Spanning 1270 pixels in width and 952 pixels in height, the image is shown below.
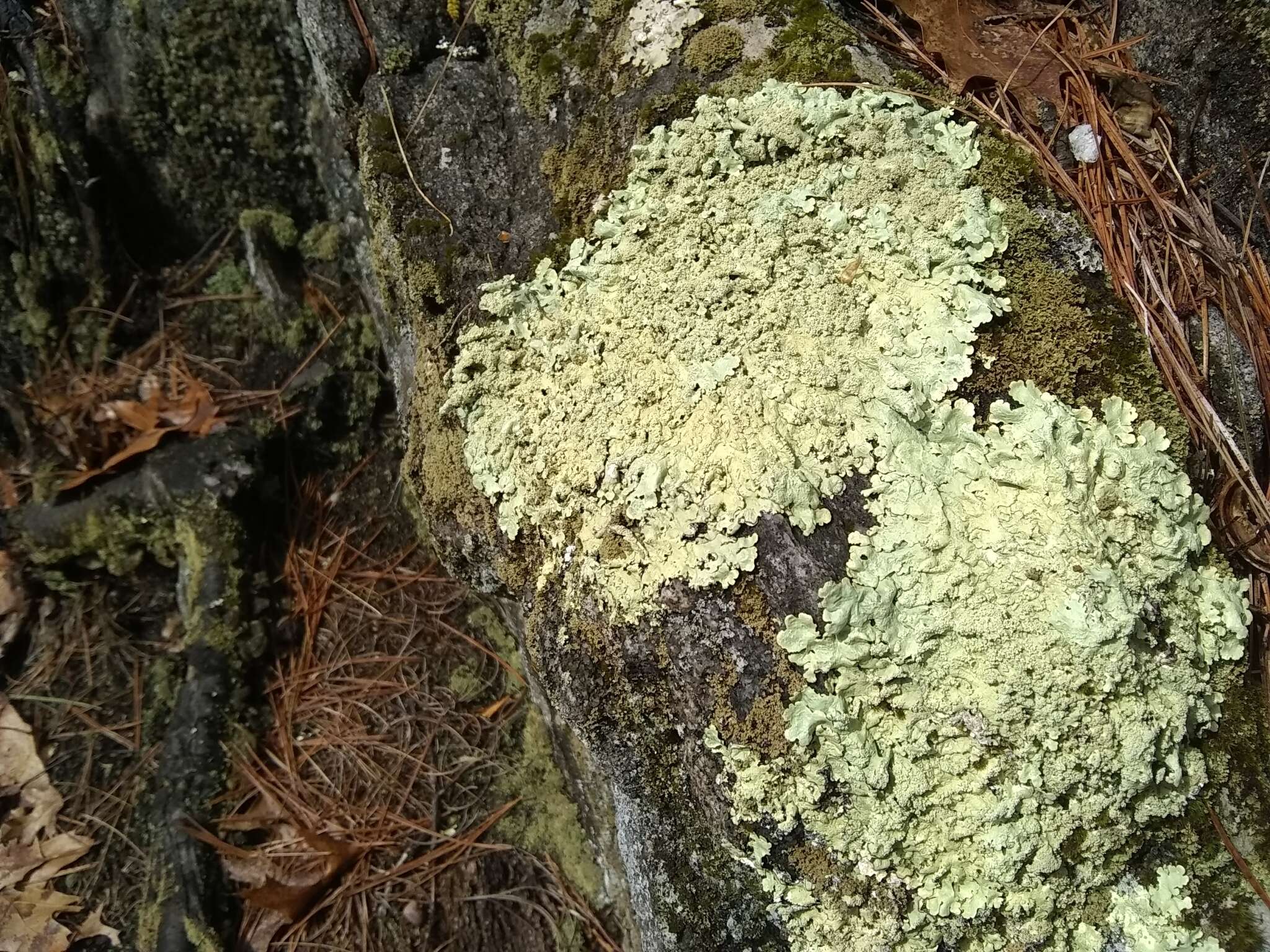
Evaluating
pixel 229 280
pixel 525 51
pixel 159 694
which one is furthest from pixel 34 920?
pixel 525 51

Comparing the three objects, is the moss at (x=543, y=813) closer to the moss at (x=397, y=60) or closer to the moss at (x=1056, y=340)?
the moss at (x=1056, y=340)

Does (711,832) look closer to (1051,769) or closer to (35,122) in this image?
(1051,769)

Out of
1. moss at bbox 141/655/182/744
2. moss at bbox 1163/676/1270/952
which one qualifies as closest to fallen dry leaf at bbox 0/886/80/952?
moss at bbox 141/655/182/744

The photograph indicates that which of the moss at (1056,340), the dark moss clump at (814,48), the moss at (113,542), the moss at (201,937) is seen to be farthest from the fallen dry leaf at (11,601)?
the moss at (1056,340)

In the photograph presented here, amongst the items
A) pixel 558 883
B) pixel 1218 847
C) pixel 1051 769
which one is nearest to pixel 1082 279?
pixel 1051 769

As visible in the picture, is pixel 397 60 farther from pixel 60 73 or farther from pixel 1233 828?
pixel 1233 828

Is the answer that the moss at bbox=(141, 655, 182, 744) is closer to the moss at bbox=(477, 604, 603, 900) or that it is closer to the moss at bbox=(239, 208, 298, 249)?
the moss at bbox=(477, 604, 603, 900)
